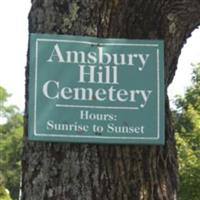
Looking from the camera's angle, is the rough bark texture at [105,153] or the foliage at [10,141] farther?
the foliage at [10,141]

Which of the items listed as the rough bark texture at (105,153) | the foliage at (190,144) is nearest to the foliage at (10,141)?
the foliage at (190,144)

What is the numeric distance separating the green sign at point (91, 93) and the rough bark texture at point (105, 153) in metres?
0.05

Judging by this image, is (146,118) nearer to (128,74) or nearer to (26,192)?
(128,74)

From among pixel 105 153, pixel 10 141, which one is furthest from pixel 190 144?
pixel 10 141

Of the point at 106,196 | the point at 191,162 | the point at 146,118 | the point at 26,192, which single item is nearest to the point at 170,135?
the point at 146,118

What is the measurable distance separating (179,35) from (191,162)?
857 inches

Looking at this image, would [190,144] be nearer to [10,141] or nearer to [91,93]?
[91,93]

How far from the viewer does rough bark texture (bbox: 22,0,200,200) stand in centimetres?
277

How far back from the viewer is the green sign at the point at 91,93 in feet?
9.23

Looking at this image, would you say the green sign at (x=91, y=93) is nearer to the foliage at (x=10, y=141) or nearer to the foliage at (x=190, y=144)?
the foliage at (x=190, y=144)

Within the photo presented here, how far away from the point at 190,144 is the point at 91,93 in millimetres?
24102

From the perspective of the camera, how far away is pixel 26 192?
2.81 m

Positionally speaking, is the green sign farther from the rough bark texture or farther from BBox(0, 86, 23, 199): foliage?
BBox(0, 86, 23, 199): foliage

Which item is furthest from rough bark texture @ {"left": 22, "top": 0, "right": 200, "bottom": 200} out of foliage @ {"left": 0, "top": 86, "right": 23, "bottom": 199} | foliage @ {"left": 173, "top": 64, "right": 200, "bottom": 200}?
foliage @ {"left": 0, "top": 86, "right": 23, "bottom": 199}
